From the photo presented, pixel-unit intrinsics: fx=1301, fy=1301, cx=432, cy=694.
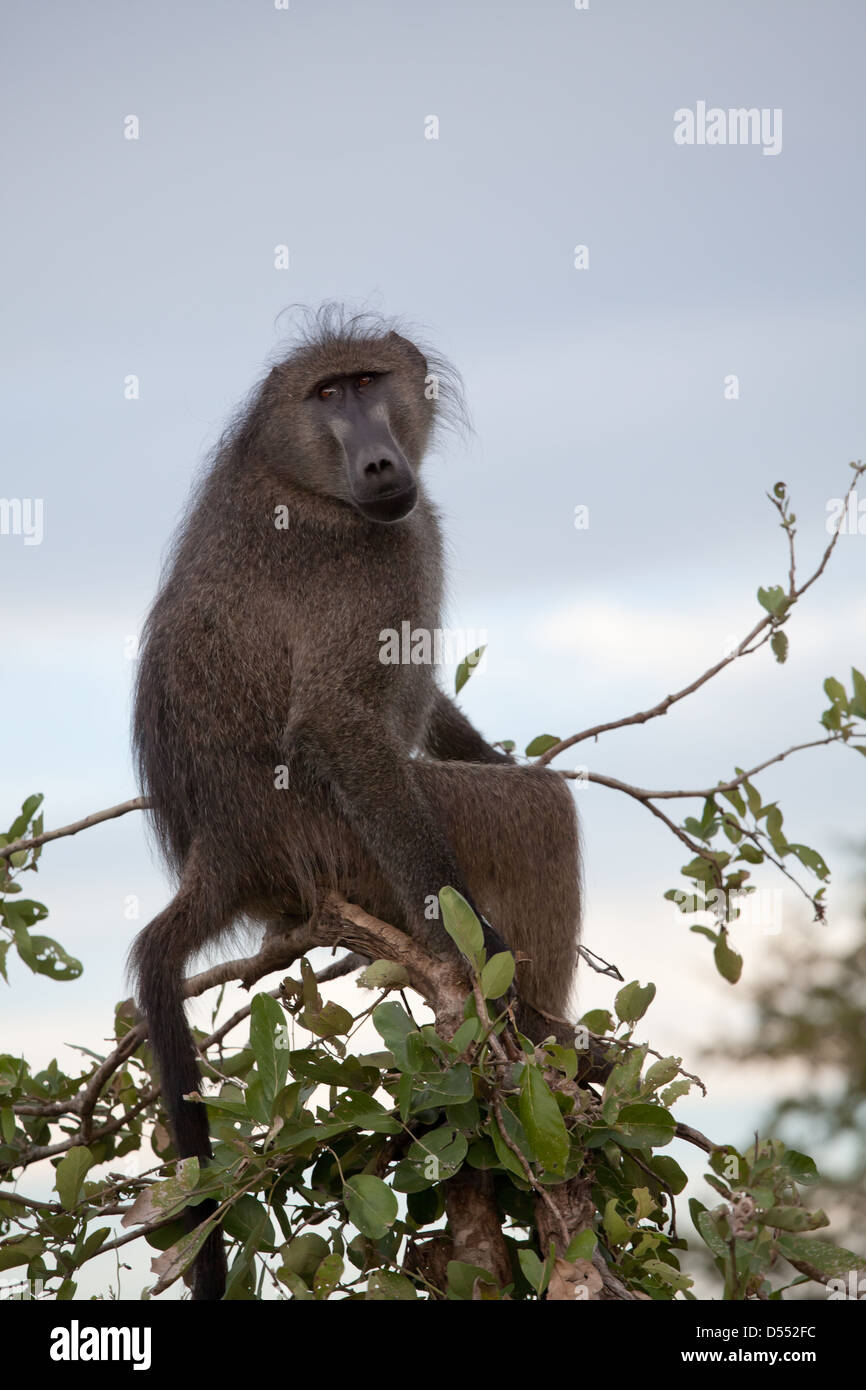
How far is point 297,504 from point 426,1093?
8.46 feet

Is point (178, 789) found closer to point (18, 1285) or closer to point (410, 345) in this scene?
point (18, 1285)

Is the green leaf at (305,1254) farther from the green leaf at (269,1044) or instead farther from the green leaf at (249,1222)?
the green leaf at (269,1044)

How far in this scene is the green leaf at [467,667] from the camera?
550cm

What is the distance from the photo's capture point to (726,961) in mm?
5223

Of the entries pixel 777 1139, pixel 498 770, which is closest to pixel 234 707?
pixel 498 770

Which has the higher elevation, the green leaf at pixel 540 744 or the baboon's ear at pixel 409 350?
the baboon's ear at pixel 409 350

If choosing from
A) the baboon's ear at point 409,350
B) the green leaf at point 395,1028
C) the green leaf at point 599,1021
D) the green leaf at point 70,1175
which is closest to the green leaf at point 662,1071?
the green leaf at point 599,1021

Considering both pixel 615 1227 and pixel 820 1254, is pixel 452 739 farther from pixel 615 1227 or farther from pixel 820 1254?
pixel 820 1254

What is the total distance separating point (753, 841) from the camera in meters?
5.32

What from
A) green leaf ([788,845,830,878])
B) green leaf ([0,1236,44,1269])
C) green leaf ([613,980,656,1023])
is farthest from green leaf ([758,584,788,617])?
green leaf ([0,1236,44,1269])

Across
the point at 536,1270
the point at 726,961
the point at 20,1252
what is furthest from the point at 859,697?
the point at 20,1252

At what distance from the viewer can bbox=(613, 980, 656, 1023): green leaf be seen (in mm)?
3736

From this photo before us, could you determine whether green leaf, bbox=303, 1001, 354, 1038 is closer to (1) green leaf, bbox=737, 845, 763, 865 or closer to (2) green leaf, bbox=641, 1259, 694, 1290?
(2) green leaf, bbox=641, 1259, 694, 1290

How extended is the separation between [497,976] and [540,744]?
2451 mm
